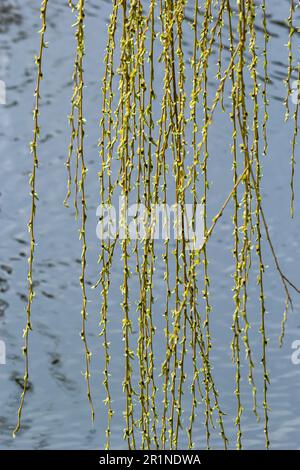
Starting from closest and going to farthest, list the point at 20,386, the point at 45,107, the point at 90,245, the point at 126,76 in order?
1. the point at 126,76
2. the point at 20,386
3. the point at 90,245
4. the point at 45,107

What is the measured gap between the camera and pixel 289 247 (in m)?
3.99

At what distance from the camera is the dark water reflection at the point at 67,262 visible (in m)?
3.50

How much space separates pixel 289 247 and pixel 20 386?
1.14m

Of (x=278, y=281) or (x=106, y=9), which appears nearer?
(x=278, y=281)

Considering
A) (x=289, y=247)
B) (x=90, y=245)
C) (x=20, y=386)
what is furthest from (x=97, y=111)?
(x=20, y=386)

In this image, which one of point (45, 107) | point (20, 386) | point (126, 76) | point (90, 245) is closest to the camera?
point (126, 76)

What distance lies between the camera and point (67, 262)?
3805 mm

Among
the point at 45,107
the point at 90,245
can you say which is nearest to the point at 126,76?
the point at 90,245

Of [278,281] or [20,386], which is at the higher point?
[278,281]

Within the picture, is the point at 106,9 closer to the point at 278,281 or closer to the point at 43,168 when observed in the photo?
the point at 43,168

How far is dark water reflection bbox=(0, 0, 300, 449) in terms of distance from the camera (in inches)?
138

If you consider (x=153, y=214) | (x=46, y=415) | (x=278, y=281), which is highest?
(x=278, y=281)

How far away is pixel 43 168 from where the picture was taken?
3.98 m

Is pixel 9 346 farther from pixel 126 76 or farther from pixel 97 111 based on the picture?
pixel 126 76
